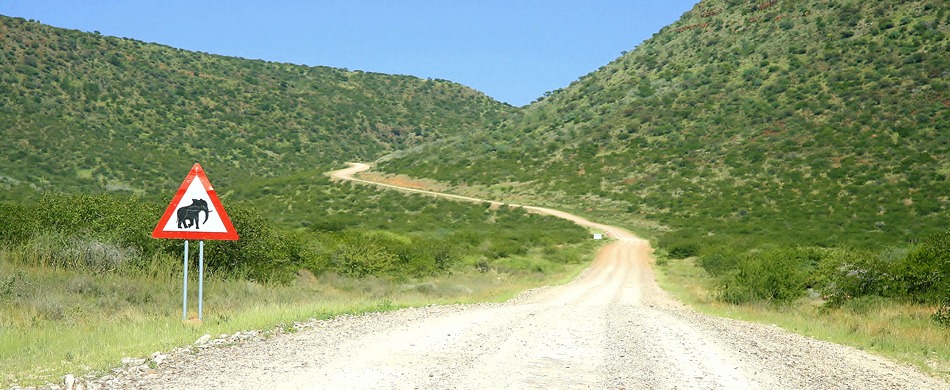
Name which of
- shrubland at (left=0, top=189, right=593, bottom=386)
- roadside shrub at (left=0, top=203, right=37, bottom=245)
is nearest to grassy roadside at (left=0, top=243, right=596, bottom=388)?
shrubland at (left=0, top=189, right=593, bottom=386)

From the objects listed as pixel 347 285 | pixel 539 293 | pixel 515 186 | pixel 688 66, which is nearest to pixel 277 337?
pixel 347 285

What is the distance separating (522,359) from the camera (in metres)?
8.96

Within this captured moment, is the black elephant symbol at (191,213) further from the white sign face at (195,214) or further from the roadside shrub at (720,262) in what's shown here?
the roadside shrub at (720,262)

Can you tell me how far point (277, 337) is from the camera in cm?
1047

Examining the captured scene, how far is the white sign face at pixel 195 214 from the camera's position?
36.6 feet

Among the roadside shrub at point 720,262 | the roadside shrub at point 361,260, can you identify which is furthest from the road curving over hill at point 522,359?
the roadside shrub at point 720,262

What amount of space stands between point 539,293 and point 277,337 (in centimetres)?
1454

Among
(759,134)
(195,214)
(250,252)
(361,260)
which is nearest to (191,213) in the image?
(195,214)

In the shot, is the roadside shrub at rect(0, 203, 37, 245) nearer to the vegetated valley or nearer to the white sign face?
the vegetated valley

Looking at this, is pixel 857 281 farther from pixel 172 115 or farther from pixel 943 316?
pixel 172 115

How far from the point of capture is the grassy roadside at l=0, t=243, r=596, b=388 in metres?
8.26

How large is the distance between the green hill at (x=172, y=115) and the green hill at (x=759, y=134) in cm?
2192

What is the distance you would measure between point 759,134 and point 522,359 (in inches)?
2509

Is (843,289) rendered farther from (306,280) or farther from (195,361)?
(195,361)
